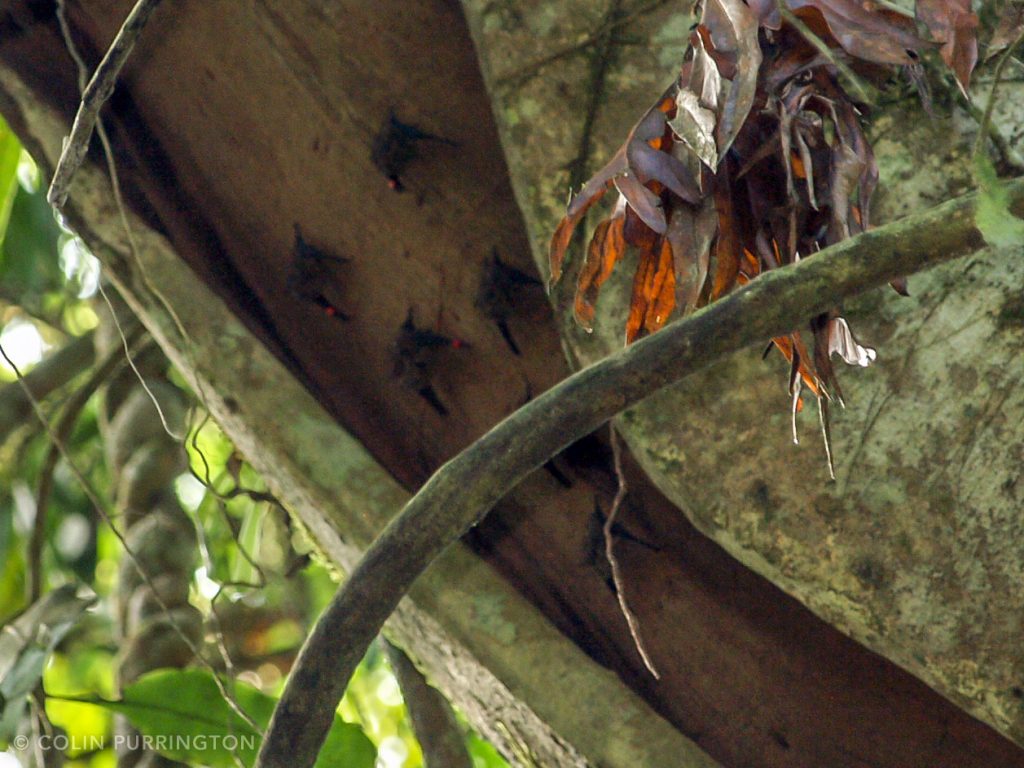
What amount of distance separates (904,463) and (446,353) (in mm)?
413

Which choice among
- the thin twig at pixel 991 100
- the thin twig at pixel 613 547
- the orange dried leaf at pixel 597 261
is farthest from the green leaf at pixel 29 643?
the thin twig at pixel 991 100

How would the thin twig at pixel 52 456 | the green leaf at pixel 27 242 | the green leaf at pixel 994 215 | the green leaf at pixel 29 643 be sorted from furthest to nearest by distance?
the green leaf at pixel 27 242, the thin twig at pixel 52 456, the green leaf at pixel 29 643, the green leaf at pixel 994 215

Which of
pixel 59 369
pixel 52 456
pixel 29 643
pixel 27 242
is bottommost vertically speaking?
pixel 29 643

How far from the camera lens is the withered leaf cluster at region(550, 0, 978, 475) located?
0.71m

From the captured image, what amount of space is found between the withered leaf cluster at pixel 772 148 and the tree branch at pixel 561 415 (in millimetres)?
90

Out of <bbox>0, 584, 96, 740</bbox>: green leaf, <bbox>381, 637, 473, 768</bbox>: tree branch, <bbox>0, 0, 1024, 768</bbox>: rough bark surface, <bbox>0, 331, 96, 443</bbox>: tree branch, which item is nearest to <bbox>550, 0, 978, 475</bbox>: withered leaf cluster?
<bbox>0, 0, 1024, 768</bbox>: rough bark surface

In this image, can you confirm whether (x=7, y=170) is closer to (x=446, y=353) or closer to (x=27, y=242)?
(x=27, y=242)

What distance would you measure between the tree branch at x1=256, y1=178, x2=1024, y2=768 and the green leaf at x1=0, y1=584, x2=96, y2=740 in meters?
0.77

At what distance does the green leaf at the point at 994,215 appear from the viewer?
21.6 inches

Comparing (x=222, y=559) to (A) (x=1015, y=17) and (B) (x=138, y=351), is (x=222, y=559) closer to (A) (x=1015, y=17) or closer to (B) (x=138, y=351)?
(B) (x=138, y=351)

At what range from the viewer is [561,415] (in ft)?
1.99

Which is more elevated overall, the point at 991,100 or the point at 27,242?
the point at 27,242

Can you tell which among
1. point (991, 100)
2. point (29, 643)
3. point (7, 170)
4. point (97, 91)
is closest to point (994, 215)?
point (991, 100)

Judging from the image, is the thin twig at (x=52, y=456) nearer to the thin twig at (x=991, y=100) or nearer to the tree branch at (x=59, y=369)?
the tree branch at (x=59, y=369)
